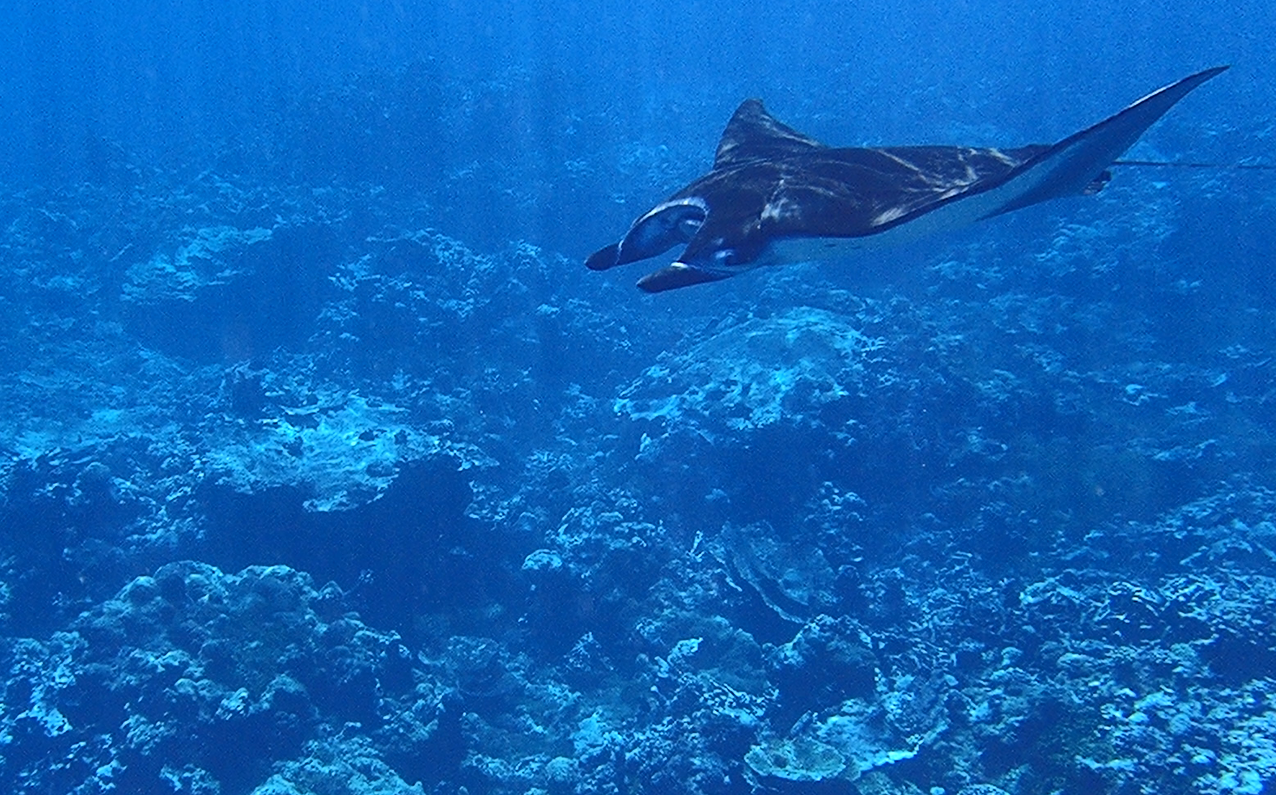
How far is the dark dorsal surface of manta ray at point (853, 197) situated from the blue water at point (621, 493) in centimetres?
487

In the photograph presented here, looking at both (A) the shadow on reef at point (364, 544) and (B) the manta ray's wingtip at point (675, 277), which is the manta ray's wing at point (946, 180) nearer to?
(B) the manta ray's wingtip at point (675, 277)

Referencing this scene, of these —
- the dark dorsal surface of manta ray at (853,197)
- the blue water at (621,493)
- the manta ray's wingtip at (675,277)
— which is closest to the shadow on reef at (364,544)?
the blue water at (621,493)

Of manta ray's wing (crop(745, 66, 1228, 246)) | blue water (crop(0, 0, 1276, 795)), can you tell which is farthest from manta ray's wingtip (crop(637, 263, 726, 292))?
blue water (crop(0, 0, 1276, 795))

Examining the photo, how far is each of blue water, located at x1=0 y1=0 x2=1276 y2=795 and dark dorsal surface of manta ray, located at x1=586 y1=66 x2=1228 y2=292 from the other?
4868mm

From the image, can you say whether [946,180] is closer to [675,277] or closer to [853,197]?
[853,197]

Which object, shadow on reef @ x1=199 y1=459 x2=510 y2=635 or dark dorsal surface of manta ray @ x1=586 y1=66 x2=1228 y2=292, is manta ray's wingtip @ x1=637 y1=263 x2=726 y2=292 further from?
shadow on reef @ x1=199 y1=459 x2=510 y2=635

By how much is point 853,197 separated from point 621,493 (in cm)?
781

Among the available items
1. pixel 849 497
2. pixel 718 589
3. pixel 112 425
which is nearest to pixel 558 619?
pixel 718 589

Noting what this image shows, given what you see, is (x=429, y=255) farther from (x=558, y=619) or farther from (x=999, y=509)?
(x=999, y=509)

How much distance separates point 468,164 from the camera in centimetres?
2197

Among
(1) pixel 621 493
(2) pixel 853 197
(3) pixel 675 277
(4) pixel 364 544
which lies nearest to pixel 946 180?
(2) pixel 853 197

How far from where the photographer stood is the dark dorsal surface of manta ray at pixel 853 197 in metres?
3.12

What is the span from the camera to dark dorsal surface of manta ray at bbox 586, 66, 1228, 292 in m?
3.12

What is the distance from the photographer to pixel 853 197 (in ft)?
12.6
